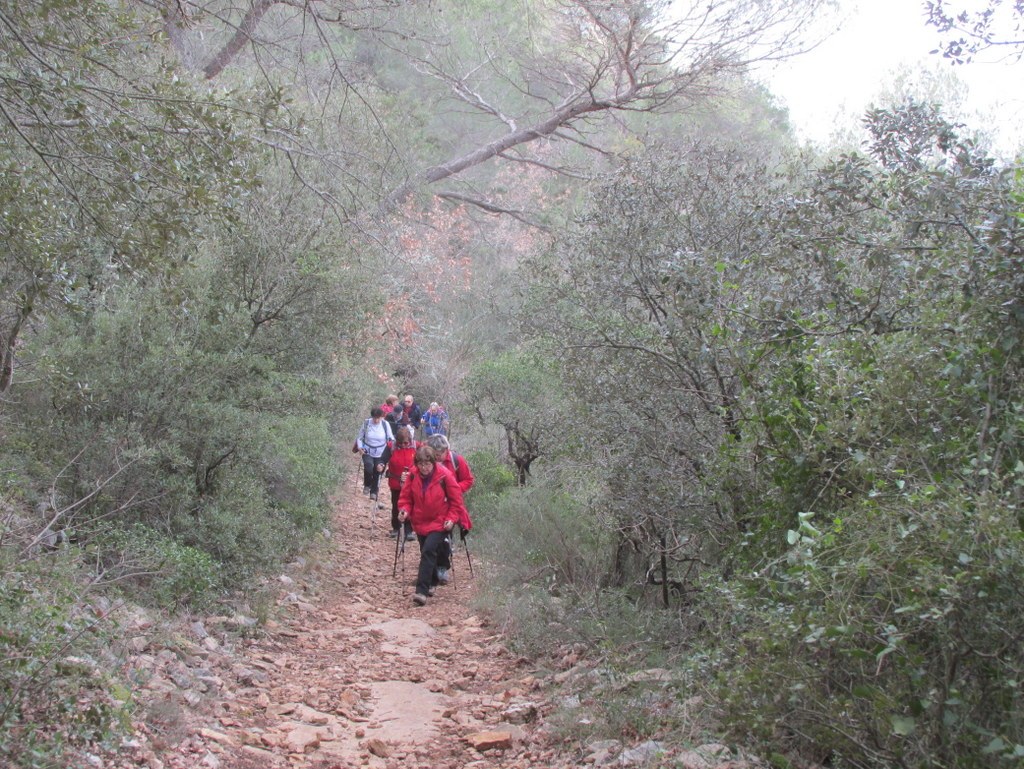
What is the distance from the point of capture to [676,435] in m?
7.18

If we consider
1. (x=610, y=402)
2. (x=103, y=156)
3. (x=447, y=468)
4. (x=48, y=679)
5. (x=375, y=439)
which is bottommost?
(x=48, y=679)

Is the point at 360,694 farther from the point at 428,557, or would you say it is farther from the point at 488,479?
the point at 488,479

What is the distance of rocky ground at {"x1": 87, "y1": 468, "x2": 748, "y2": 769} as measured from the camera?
18.6 ft

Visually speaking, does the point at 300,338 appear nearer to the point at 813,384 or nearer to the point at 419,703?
the point at 419,703

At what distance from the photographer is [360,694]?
743 centimetres

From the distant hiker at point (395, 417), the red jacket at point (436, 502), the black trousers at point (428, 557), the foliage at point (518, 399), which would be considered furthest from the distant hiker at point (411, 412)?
the black trousers at point (428, 557)

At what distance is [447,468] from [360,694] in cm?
413

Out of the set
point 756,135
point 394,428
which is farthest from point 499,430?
point 756,135

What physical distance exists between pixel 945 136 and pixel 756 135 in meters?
13.7

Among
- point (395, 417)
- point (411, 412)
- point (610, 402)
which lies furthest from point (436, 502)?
point (411, 412)

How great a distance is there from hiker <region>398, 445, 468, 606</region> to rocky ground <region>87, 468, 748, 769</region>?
494 mm

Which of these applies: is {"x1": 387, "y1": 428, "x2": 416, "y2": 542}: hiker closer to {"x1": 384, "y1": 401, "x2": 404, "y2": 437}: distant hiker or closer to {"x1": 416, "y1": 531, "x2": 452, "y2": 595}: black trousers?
{"x1": 416, "y1": 531, "x2": 452, "y2": 595}: black trousers

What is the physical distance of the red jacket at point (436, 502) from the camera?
10766mm

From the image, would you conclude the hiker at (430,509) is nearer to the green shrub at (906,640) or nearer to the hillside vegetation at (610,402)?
the hillside vegetation at (610,402)
